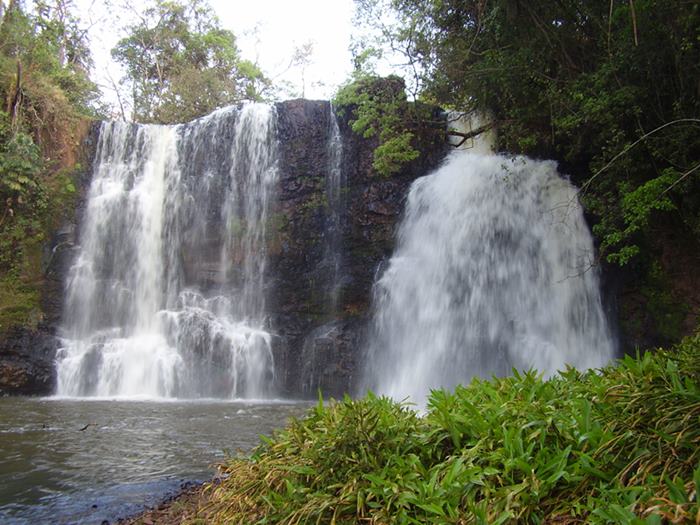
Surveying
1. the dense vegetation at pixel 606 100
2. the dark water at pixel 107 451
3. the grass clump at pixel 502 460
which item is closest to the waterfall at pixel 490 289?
the dense vegetation at pixel 606 100

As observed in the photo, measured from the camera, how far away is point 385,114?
49.1 feet

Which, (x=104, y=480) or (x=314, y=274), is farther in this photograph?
(x=314, y=274)

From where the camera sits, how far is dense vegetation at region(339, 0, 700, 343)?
9281 mm

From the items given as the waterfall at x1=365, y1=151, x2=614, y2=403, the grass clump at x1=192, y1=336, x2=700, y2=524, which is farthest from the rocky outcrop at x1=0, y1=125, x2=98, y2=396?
the grass clump at x1=192, y1=336, x2=700, y2=524

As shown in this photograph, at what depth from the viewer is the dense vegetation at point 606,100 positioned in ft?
30.5

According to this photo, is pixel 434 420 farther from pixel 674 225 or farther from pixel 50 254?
pixel 50 254

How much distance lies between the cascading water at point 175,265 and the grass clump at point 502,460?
37.3 ft

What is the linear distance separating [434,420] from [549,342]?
9.45m

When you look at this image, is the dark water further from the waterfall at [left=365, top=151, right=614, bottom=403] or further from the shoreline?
the waterfall at [left=365, top=151, right=614, bottom=403]

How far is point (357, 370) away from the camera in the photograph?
46.1 feet

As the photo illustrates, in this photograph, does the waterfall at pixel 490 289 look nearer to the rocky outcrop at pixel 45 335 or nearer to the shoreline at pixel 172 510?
the shoreline at pixel 172 510

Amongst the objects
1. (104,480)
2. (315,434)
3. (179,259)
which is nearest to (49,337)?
(179,259)

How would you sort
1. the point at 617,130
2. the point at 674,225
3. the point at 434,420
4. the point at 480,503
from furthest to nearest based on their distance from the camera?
the point at 674,225, the point at 617,130, the point at 434,420, the point at 480,503

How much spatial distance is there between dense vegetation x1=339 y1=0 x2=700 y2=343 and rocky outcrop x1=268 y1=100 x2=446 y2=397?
2.03 m
